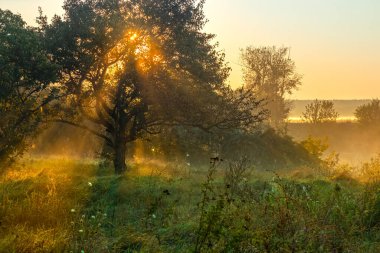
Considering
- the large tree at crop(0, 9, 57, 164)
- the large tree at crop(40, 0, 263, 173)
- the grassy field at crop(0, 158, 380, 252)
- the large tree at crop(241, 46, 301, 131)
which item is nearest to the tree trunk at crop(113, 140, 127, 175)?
the large tree at crop(40, 0, 263, 173)

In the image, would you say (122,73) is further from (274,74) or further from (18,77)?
(274,74)

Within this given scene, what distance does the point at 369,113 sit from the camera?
62.3 m

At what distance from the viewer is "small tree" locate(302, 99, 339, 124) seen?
205 ft

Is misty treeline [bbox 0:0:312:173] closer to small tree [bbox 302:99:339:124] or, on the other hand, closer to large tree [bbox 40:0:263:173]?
large tree [bbox 40:0:263:173]

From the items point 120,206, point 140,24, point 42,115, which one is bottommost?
point 120,206

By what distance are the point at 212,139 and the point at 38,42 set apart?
16.6m

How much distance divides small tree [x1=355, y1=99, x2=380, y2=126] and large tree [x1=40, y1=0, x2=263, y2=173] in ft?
152

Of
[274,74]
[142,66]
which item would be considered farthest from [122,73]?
[274,74]

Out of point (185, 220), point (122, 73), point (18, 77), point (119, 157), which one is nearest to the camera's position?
point (185, 220)

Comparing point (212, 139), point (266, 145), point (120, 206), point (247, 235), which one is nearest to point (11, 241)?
point (247, 235)

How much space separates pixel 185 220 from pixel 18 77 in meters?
10.6

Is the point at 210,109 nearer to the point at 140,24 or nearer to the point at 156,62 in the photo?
the point at 156,62

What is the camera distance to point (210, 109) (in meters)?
20.0

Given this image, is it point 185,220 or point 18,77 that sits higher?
point 18,77
